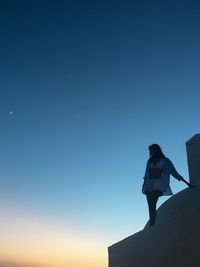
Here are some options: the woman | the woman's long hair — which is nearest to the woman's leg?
the woman

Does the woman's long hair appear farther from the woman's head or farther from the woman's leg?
the woman's leg

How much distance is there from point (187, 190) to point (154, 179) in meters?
1.55

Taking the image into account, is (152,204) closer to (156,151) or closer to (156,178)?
(156,178)

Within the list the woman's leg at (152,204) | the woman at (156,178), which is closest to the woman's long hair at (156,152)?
the woman at (156,178)

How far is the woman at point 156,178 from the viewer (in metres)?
7.73

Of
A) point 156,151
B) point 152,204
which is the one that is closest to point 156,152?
point 156,151

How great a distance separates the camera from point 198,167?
30.7 ft

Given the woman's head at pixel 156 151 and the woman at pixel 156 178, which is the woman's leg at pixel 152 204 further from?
the woman's head at pixel 156 151

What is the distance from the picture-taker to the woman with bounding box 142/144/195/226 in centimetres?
773

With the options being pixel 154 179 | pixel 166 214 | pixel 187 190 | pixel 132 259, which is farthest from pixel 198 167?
pixel 132 259

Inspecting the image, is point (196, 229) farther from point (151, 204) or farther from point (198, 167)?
point (198, 167)

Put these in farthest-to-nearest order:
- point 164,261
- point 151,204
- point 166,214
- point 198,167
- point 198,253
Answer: point 198,167, point 166,214, point 151,204, point 164,261, point 198,253

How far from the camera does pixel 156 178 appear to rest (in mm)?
7793

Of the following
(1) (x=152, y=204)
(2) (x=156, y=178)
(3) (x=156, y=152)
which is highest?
(3) (x=156, y=152)
